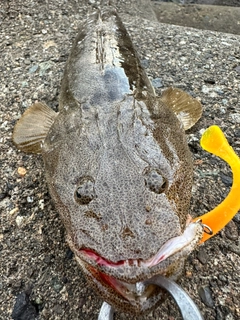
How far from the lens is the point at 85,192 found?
2.08 metres

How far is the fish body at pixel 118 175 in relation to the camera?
1.83 meters

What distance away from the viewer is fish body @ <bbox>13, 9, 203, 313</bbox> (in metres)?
1.83

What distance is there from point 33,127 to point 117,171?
4.35 feet

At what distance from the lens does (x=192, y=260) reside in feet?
8.18

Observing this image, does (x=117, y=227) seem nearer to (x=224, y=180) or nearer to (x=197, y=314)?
(x=197, y=314)

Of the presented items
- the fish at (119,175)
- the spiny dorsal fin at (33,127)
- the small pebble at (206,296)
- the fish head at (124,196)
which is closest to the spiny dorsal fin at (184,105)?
the fish at (119,175)

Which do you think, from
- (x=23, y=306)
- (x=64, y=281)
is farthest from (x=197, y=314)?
(x=23, y=306)

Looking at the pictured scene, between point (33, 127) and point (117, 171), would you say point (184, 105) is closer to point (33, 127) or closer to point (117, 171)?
point (33, 127)

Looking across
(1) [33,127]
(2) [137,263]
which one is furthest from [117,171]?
(1) [33,127]

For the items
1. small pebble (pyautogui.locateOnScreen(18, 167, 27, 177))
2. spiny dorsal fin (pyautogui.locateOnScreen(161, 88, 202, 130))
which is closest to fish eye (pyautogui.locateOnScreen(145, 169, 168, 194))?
spiny dorsal fin (pyautogui.locateOnScreen(161, 88, 202, 130))

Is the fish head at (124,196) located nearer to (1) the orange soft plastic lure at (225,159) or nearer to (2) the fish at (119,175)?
(2) the fish at (119,175)

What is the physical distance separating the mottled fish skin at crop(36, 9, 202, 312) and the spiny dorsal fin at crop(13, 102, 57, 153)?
0.27 meters

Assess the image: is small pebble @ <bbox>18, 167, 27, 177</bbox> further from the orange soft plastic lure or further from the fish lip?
the orange soft plastic lure

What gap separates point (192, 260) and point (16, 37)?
321cm
